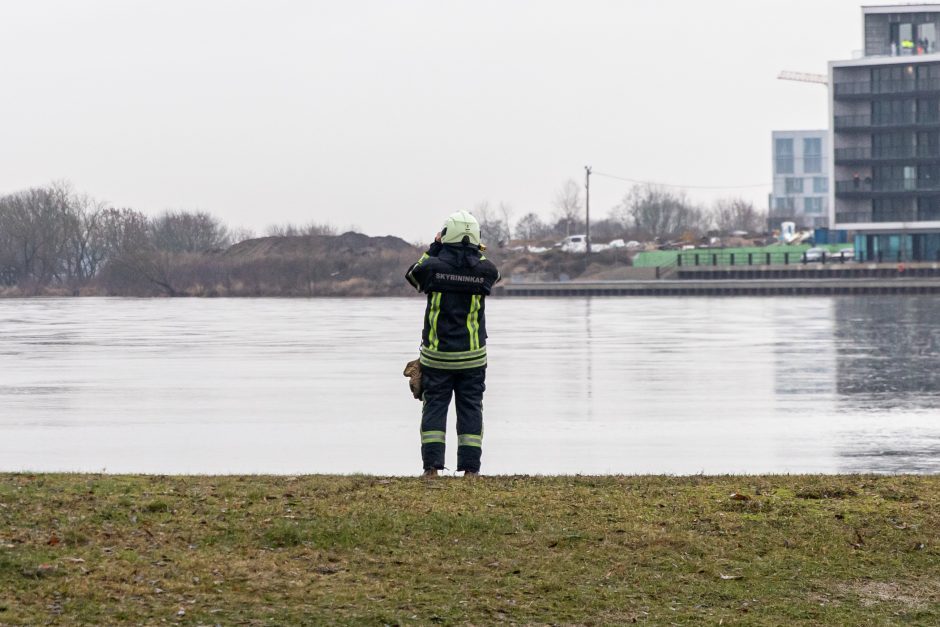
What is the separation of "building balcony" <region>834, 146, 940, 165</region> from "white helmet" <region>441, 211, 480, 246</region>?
92.7 m

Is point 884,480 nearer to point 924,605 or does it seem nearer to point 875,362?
point 924,605

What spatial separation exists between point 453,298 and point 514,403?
7.76 meters

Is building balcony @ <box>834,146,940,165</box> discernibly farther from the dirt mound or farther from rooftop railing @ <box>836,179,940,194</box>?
the dirt mound

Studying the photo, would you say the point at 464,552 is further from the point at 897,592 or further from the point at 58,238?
the point at 58,238

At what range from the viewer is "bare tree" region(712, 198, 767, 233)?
619ft

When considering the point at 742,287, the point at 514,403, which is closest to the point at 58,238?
the point at 742,287

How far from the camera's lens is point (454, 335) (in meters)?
10.0

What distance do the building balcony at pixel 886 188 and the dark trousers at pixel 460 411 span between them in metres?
92.6

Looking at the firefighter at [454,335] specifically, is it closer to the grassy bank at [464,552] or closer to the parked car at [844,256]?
the grassy bank at [464,552]

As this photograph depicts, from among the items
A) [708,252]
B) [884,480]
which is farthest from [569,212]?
[884,480]

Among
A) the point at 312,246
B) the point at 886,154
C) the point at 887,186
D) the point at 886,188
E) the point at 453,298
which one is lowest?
the point at 453,298

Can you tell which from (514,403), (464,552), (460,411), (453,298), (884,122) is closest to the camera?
(464,552)

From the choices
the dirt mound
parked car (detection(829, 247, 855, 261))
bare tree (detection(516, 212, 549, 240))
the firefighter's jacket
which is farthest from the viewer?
bare tree (detection(516, 212, 549, 240))

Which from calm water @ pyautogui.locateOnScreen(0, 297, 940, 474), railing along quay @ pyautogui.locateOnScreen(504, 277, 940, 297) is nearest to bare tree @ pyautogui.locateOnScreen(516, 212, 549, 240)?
railing along quay @ pyautogui.locateOnScreen(504, 277, 940, 297)
